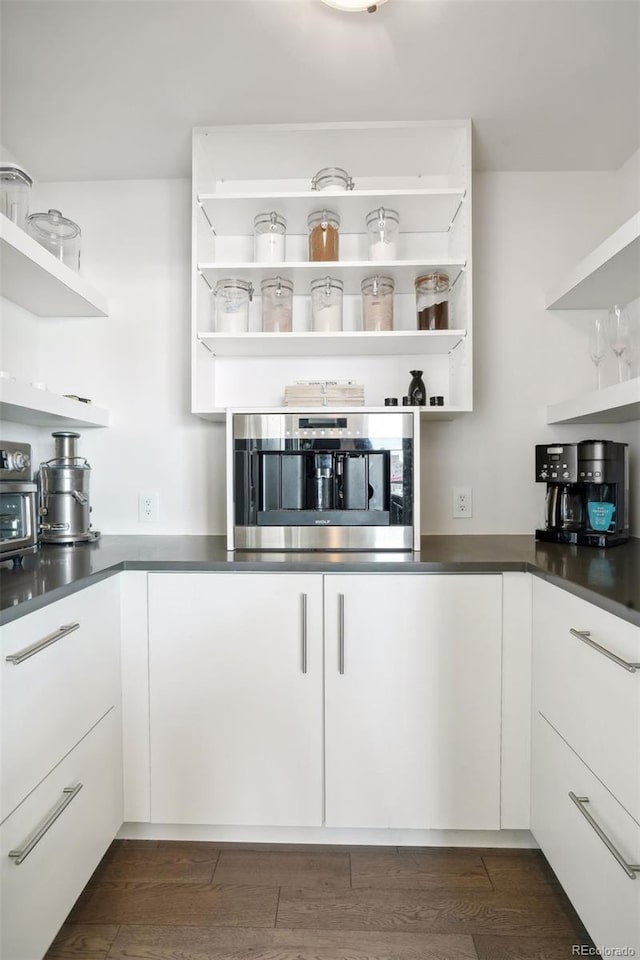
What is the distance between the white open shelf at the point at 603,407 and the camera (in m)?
1.48

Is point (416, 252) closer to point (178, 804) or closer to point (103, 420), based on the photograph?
point (103, 420)

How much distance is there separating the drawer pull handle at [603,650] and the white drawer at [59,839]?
3.72 feet

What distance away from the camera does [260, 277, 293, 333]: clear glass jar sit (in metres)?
1.89

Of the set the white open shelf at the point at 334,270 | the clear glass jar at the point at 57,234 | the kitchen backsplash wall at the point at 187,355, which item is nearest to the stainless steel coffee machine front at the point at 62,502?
the kitchen backsplash wall at the point at 187,355


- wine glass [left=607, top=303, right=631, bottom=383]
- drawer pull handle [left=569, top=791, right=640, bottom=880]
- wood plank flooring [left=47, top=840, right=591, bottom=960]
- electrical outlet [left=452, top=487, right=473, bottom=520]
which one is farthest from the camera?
electrical outlet [left=452, top=487, right=473, bottom=520]

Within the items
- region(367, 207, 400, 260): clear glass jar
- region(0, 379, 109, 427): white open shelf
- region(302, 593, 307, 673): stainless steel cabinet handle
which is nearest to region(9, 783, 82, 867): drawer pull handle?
region(302, 593, 307, 673): stainless steel cabinet handle

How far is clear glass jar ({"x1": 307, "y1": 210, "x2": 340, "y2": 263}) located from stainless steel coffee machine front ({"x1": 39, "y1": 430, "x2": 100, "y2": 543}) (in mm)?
1068

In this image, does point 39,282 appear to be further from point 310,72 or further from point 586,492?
point 586,492

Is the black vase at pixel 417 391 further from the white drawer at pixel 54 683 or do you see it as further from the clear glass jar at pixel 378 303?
the white drawer at pixel 54 683

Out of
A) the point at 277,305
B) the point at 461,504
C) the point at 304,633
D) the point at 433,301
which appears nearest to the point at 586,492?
the point at 461,504

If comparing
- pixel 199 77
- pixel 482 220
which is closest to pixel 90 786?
pixel 199 77

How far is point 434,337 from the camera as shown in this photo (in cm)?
184

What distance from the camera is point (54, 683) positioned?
1.17 metres

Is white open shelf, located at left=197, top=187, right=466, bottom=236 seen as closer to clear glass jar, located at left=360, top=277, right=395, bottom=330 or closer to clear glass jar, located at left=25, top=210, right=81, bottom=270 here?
clear glass jar, located at left=360, top=277, right=395, bottom=330
